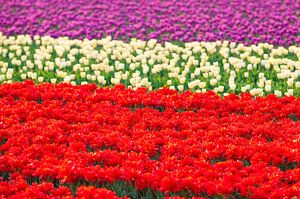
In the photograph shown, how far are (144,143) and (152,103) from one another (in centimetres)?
165

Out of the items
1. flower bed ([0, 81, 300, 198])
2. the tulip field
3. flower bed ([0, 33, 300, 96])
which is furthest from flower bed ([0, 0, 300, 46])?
flower bed ([0, 81, 300, 198])

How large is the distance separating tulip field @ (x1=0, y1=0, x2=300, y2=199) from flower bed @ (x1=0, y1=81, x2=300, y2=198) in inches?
0.6

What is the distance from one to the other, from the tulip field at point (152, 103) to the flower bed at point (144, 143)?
0.05ft

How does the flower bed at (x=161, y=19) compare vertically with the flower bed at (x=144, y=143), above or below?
above

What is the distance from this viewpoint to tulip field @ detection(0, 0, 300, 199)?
591 centimetres

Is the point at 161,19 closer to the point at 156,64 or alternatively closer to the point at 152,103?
the point at 156,64

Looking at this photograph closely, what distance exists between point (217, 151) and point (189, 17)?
840 cm

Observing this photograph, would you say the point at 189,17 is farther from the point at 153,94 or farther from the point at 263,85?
the point at 153,94

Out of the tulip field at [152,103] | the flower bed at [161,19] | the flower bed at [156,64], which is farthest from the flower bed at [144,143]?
the flower bed at [161,19]

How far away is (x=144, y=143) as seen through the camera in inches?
265

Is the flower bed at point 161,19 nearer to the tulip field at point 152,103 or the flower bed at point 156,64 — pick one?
the tulip field at point 152,103

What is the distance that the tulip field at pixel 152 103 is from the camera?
5.91 meters

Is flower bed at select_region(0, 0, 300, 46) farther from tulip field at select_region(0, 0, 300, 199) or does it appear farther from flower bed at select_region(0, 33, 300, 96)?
flower bed at select_region(0, 33, 300, 96)

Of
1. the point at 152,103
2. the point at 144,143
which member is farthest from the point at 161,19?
the point at 144,143
